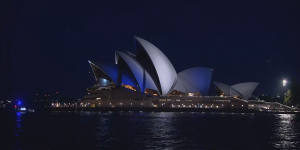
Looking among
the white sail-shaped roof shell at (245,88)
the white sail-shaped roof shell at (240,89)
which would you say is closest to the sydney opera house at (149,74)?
the white sail-shaped roof shell at (240,89)

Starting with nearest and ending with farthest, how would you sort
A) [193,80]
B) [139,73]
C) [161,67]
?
[161,67]
[139,73]
[193,80]

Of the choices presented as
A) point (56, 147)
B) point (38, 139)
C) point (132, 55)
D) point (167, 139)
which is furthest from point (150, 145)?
point (132, 55)

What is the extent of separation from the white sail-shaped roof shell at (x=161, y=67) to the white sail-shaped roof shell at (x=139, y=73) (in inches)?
116

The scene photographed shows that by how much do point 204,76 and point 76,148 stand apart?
76660mm

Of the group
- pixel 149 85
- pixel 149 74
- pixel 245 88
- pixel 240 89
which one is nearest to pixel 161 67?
pixel 149 74

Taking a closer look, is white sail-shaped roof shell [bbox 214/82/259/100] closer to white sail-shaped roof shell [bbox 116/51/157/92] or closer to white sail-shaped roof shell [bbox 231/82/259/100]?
white sail-shaped roof shell [bbox 231/82/259/100]

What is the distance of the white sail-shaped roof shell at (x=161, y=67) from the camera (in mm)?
78438

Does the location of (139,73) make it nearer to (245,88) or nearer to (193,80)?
(193,80)

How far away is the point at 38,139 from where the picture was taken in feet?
88.2

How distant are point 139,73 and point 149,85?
15.8 ft

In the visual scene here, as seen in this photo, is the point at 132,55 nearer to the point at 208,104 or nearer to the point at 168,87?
the point at 168,87

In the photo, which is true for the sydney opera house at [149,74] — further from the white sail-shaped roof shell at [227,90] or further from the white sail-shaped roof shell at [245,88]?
the white sail-shaped roof shell at [245,88]

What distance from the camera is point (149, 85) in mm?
86625

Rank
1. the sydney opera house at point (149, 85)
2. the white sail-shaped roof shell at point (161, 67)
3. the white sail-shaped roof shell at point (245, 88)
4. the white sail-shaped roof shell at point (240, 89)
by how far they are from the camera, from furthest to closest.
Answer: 1. the white sail-shaped roof shell at point (245, 88)
2. the white sail-shaped roof shell at point (240, 89)
3. the sydney opera house at point (149, 85)
4. the white sail-shaped roof shell at point (161, 67)
